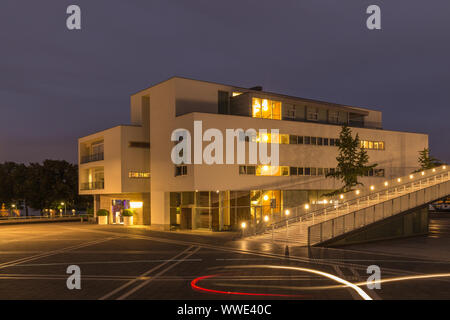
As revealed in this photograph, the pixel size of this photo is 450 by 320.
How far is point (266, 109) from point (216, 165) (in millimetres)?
10033

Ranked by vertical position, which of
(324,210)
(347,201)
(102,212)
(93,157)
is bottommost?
(102,212)

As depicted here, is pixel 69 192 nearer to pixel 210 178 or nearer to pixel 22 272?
pixel 210 178

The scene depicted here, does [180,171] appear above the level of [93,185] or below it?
above

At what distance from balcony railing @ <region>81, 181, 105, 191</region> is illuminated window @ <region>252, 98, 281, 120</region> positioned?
821 inches

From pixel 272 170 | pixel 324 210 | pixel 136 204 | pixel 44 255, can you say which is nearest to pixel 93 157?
pixel 136 204

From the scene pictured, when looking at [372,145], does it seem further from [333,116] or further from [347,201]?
[347,201]

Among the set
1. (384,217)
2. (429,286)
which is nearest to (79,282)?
(429,286)

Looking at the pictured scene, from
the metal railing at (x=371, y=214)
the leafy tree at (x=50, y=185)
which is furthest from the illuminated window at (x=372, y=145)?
the leafy tree at (x=50, y=185)

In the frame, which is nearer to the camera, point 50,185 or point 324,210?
point 324,210

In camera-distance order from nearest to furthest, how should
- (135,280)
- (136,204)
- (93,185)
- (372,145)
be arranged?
(135,280)
(136,204)
(372,145)
(93,185)

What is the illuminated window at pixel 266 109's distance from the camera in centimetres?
4475

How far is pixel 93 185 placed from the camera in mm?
53938

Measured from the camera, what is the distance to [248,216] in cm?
4222

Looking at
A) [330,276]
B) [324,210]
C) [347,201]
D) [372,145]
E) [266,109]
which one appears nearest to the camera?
[330,276]
